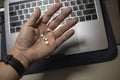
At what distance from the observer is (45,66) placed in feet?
2.32

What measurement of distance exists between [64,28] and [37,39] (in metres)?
0.09

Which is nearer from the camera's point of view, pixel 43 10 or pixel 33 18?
pixel 33 18

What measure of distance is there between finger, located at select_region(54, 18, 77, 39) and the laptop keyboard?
6 cm

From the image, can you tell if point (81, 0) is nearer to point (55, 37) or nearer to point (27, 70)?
point (55, 37)

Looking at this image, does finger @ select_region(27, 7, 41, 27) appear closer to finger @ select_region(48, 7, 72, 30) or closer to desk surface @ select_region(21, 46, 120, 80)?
finger @ select_region(48, 7, 72, 30)

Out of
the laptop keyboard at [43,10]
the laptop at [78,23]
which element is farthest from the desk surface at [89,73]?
the laptop keyboard at [43,10]

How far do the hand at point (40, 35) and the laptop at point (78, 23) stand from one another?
48 mm

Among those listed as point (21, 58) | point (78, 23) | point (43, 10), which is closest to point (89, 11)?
point (78, 23)

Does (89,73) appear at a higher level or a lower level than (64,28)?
lower

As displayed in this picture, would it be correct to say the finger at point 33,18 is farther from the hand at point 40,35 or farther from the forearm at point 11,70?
the forearm at point 11,70

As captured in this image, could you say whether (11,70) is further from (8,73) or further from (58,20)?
(58,20)

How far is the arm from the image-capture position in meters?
0.65

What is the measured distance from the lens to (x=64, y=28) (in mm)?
680

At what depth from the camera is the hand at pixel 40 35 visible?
2.14ft
